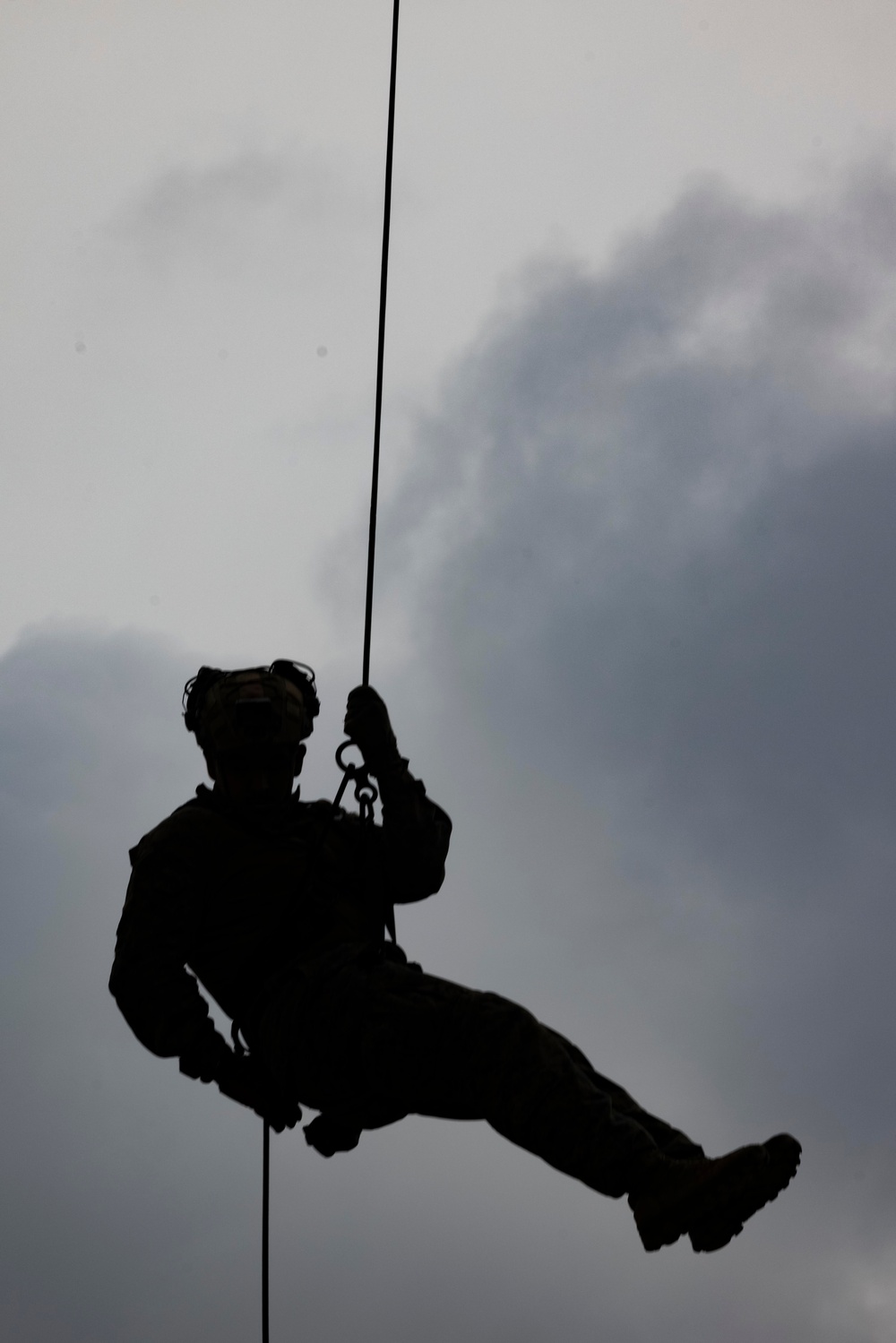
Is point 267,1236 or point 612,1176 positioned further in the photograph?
point 267,1236

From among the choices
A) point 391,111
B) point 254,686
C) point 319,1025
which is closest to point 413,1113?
point 319,1025

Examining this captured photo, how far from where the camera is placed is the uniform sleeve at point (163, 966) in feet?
32.7

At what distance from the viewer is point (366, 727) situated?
10461 mm

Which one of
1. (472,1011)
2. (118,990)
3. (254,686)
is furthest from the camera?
(254,686)

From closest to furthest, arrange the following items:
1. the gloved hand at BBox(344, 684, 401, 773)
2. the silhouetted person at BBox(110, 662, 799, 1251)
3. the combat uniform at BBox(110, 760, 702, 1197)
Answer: the silhouetted person at BBox(110, 662, 799, 1251) < the combat uniform at BBox(110, 760, 702, 1197) < the gloved hand at BBox(344, 684, 401, 773)

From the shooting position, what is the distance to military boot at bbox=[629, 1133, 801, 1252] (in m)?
8.66

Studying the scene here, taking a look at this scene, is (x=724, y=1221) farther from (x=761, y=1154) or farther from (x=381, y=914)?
(x=381, y=914)

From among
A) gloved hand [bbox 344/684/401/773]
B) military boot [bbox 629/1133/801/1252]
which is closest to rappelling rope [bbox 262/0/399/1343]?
gloved hand [bbox 344/684/401/773]

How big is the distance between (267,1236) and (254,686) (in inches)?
132

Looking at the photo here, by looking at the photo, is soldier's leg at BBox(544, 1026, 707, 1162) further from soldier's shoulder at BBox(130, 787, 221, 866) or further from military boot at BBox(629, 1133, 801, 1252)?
soldier's shoulder at BBox(130, 787, 221, 866)

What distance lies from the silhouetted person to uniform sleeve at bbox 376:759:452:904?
0.04 feet

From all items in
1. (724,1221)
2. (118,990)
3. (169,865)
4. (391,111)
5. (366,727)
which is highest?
(391,111)

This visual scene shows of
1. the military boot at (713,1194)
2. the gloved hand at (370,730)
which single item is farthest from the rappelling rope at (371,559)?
the military boot at (713,1194)

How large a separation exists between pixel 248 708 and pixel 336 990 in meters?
1.94
